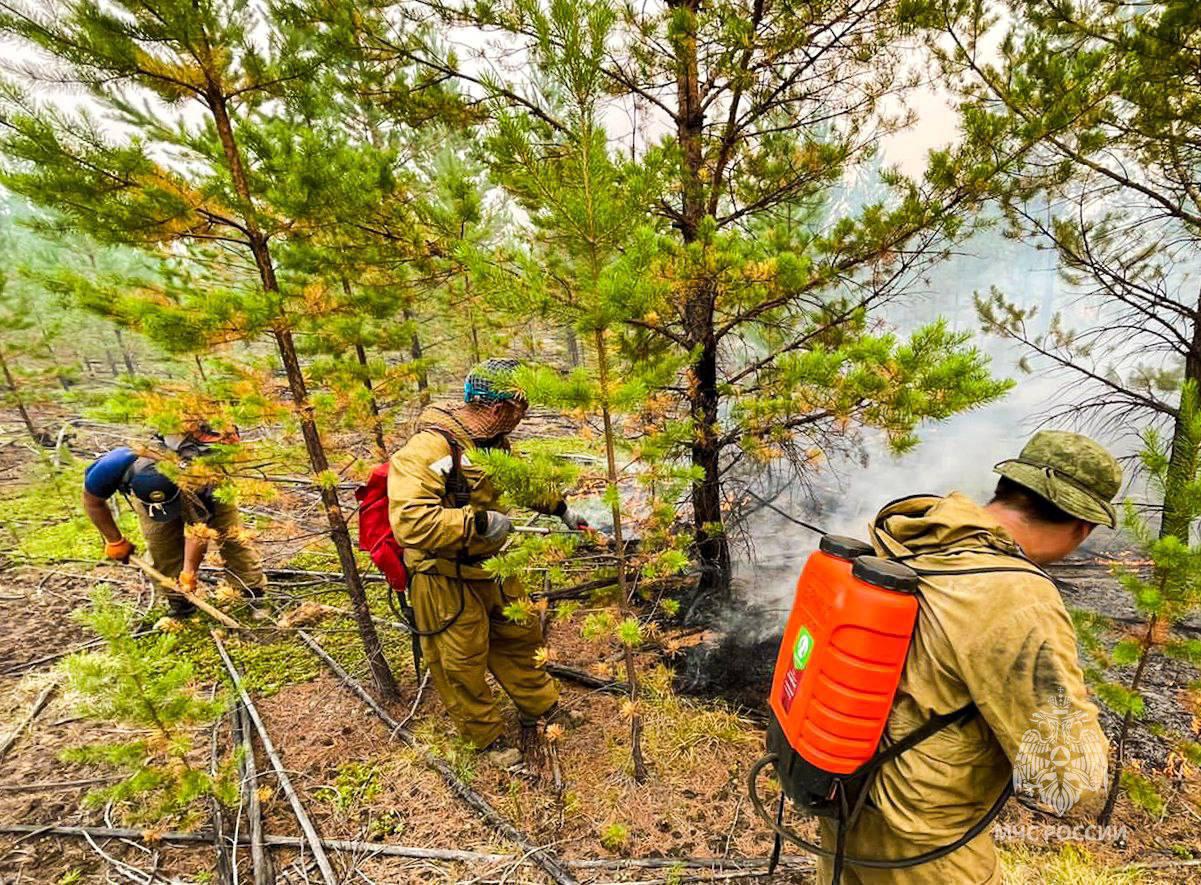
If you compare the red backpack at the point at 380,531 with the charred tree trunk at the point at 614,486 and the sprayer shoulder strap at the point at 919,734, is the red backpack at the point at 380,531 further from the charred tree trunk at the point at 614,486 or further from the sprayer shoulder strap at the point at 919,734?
the sprayer shoulder strap at the point at 919,734

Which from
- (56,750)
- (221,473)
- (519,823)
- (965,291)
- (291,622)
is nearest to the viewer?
(519,823)

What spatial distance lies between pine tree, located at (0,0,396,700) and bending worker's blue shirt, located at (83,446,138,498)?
2055 mm

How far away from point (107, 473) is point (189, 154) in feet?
10.2

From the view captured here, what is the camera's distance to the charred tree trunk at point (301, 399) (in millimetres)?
3094

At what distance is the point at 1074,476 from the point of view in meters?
1.68

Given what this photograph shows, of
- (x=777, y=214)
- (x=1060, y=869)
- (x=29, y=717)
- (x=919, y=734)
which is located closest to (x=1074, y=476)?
(x=919, y=734)

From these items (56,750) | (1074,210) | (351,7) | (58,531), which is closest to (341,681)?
(56,750)

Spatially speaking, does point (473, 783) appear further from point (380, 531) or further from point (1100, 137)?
point (1100, 137)

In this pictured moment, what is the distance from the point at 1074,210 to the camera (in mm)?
4805

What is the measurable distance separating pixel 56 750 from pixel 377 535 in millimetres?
3074

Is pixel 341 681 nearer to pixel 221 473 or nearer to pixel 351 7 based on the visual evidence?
pixel 221 473

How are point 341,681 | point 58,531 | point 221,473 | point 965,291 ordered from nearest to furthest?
point 221,473
point 341,681
point 58,531
point 965,291

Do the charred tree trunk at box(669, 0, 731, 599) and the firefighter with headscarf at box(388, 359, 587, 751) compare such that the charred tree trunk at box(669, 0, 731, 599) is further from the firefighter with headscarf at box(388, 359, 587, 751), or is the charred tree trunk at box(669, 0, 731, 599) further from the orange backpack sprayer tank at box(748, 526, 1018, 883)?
the orange backpack sprayer tank at box(748, 526, 1018, 883)

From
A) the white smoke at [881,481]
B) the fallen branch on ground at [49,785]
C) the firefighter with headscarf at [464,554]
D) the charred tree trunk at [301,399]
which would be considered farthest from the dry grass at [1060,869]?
the fallen branch on ground at [49,785]
